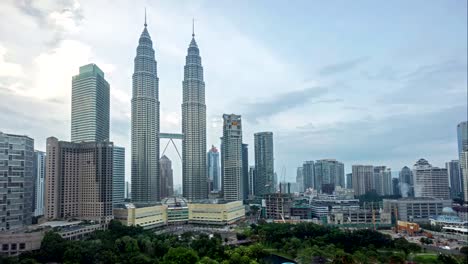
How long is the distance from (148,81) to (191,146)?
191 inches

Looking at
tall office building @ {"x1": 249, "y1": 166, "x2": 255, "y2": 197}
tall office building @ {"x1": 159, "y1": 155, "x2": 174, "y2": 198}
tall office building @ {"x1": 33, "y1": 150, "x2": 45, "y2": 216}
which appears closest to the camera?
tall office building @ {"x1": 33, "y1": 150, "x2": 45, "y2": 216}

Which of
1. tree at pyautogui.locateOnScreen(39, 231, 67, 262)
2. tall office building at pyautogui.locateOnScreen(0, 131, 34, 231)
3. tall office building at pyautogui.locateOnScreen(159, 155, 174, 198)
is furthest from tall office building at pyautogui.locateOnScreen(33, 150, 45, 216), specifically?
tall office building at pyautogui.locateOnScreen(159, 155, 174, 198)

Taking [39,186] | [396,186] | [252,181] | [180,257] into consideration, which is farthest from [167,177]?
[180,257]

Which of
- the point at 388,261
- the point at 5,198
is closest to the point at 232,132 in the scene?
the point at 5,198

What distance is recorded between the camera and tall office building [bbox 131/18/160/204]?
20422 mm

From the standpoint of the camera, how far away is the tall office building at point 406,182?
24859 millimetres

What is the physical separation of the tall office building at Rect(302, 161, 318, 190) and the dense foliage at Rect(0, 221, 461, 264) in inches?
800

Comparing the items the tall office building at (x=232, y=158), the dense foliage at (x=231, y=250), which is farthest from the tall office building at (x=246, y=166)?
the dense foliage at (x=231, y=250)

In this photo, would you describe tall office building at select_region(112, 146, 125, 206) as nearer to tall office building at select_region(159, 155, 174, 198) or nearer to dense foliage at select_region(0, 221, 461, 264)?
dense foliage at select_region(0, 221, 461, 264)

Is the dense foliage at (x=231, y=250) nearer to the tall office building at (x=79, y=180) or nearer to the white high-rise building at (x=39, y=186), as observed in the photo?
the tall office building at (x=79, y=180)

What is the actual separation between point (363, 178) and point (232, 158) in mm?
Result: 10320

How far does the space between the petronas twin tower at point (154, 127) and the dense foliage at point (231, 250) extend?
10.3m

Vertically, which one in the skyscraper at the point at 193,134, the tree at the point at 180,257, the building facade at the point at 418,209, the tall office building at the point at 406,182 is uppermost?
the skyscraper at the point at 193,134

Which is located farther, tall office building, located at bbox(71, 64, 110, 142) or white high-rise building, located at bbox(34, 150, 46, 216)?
tall office building, located at bbox(71, 64, 110, 142)
